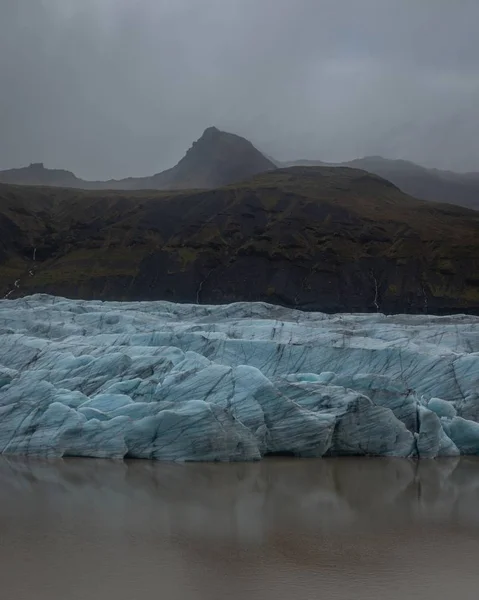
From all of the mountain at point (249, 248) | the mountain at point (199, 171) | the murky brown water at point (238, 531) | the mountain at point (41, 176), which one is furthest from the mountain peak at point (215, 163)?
the murky brown water at point (238, 531)

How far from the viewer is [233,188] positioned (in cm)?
8319

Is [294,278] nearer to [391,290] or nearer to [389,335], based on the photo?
[391,290]

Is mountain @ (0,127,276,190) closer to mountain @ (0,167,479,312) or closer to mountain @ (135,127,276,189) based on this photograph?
mountain @ (135,127,276,189)

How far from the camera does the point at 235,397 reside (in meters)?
16.2

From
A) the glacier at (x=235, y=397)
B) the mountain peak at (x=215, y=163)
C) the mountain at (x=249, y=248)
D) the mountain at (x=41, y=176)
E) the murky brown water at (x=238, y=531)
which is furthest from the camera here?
the mountain at (x=41, y=176)

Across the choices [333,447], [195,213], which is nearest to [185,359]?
[333,447]

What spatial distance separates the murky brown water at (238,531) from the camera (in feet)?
25.4

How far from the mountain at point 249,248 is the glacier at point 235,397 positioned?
40.1 m

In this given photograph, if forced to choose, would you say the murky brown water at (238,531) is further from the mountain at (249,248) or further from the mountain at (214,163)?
the mountain at (214,163)

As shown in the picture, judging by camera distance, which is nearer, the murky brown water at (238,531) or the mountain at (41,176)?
the murky brown water at (238,531)

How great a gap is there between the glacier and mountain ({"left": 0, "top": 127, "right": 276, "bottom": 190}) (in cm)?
14049

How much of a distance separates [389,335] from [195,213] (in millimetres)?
55006

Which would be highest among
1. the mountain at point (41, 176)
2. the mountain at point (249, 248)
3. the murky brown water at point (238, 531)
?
the mountain at point (41, 176)

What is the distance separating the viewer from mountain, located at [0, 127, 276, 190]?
16412cm
